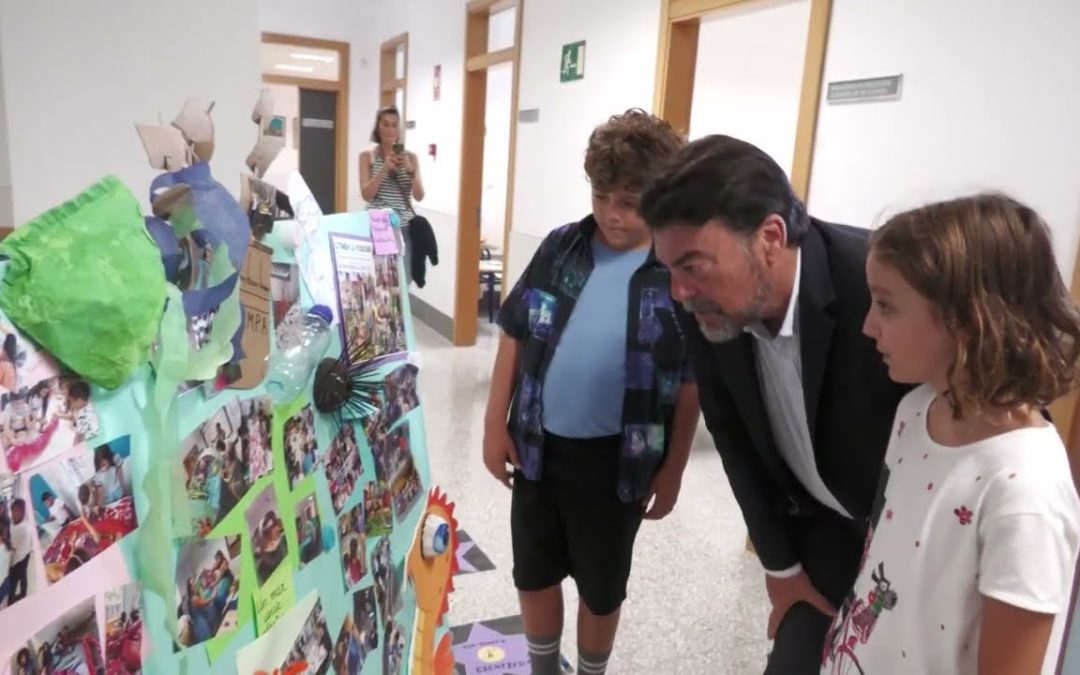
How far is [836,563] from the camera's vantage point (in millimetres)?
1399

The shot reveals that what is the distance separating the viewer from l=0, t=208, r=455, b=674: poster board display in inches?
24.6

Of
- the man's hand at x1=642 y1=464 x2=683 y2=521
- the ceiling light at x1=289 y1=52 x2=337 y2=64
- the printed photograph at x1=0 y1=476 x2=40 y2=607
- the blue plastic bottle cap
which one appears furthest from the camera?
the ceiling light at x1=289 y1=52 x2=337 y2=64

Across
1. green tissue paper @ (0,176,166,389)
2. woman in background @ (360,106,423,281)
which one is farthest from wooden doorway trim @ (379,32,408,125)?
green tissue paper @ (0,176,166,389)

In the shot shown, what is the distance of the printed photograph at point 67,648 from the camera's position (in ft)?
2.03

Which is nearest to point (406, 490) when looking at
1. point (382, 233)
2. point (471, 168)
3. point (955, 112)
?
point (382, 233)

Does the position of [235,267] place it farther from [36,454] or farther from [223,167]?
[223,167]

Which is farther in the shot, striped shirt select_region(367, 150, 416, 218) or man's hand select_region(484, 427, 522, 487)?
striped shirt select_region(367, 150, 416, 218)

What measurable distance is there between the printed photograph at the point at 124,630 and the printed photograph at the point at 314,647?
0.23 m

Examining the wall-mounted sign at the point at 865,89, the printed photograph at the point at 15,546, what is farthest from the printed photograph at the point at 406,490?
the wall-mounted sign at the point at 865,89

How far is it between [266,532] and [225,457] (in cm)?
12

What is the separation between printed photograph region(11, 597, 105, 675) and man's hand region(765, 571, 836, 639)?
1155mm

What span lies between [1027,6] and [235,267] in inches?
85.7

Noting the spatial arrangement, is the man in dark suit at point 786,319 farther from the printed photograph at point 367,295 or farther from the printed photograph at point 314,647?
the printed photograph at point 314,647

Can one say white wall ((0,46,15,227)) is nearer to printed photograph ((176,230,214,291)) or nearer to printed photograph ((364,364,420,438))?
printed photograph ((364,364,420,438))
